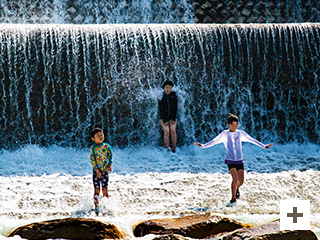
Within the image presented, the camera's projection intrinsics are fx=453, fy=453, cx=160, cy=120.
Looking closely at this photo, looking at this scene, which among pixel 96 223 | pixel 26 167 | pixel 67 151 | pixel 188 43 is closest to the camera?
pixel 96 223

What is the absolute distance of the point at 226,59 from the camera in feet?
32.5

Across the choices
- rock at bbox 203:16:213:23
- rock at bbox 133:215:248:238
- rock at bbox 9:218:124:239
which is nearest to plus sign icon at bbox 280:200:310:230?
rock at bbox 133:215:248:238

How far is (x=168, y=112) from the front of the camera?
8.74 m

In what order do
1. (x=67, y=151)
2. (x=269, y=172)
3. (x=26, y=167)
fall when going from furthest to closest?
(x=67, y=151)
(x=26, y=167)
(x=269, y=172)

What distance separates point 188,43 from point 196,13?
414cm

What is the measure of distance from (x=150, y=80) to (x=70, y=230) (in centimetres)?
568

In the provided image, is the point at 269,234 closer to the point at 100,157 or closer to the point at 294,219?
the point at 294,219

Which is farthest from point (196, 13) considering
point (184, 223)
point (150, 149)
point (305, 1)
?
point (184, 223)

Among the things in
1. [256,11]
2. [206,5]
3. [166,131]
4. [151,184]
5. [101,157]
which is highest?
[206,5]

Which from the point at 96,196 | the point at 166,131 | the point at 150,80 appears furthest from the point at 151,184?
the point at 150,80

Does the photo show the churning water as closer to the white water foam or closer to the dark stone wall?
the white water foam

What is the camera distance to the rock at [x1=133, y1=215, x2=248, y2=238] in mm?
4484

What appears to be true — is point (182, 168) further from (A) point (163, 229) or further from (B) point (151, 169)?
(A) point (163, 229)

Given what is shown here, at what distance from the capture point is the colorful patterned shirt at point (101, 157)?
5.46 meters
